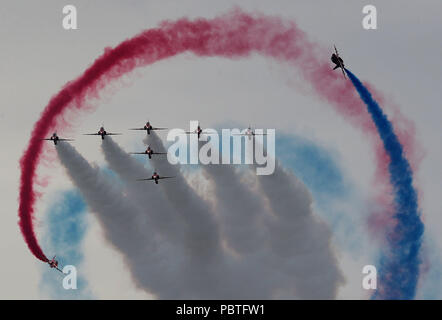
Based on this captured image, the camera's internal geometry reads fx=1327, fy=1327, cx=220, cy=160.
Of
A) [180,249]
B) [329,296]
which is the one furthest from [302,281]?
[180,249]

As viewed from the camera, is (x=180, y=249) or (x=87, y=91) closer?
(x=87, y=91)

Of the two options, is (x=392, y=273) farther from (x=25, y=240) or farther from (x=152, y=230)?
(x=25, y=240)

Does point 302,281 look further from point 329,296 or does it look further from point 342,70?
point 342,70

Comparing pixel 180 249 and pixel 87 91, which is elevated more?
pixel 87 91

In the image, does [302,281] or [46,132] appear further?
[302,281]
